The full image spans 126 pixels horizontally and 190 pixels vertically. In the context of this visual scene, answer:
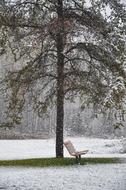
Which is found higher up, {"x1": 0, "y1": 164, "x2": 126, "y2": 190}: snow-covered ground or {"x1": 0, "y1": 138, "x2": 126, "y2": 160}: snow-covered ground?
{"x1": 0, "y1": 164, "x2": 126, "y2": 190}: snow-covered ground

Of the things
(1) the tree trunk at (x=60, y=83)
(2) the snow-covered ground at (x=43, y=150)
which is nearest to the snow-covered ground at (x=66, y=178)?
(1) the tree trunk at (x=60, y=83)

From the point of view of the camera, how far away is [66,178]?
53.6ft

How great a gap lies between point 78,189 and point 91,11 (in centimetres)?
1240

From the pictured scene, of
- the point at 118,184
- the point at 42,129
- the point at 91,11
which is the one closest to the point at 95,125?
the point at 42,129

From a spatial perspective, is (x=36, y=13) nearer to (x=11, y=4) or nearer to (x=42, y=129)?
(x=11, y=4)

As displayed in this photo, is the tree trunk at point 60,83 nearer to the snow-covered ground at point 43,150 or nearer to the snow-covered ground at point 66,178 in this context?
the snow-covered ground at point 66,178

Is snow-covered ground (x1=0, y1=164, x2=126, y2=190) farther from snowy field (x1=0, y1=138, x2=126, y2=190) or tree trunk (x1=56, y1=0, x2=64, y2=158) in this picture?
tree trunk (x1=56, y1=0, x2=64, y2=158)

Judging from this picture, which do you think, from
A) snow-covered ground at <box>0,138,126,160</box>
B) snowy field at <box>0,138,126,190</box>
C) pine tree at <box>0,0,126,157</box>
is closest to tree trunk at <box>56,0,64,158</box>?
pine tree at <box>0,0,126,157</box>

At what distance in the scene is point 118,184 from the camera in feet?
48.4

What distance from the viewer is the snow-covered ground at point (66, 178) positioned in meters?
14.4

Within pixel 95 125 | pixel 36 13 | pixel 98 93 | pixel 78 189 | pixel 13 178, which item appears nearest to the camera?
pixel 78 189

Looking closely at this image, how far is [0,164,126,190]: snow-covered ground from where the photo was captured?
14.4 meters

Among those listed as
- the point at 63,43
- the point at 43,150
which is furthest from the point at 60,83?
the point at 43,150

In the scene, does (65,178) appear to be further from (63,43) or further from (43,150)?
(43,150)
